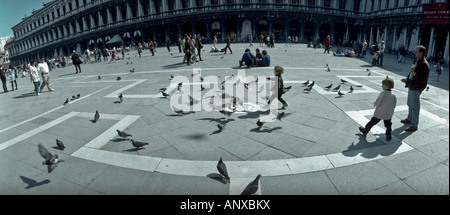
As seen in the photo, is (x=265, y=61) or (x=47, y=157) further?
(x=265, y=61)

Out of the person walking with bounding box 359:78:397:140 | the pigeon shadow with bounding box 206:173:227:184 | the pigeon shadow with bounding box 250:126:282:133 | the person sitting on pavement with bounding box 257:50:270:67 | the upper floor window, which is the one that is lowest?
the pigeon shadow with bounding box 206:173:227:184

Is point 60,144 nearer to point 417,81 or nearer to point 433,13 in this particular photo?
point 417,81

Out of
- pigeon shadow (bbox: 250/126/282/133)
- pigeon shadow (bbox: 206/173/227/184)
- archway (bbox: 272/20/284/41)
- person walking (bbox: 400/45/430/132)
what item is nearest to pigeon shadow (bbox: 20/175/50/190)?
pigeon shadow (bbox: 206/173/227/184)

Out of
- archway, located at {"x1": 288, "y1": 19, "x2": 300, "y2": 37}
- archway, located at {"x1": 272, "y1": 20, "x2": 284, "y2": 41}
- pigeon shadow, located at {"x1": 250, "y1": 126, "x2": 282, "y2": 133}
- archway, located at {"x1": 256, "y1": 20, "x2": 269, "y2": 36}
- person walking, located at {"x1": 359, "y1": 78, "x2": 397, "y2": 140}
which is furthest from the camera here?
archway, located at {"x1": 288, "y1": 19, "x2": 300, "y2": 37}

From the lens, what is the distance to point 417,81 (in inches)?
180

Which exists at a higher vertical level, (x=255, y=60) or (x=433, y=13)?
(x=433, y=13)

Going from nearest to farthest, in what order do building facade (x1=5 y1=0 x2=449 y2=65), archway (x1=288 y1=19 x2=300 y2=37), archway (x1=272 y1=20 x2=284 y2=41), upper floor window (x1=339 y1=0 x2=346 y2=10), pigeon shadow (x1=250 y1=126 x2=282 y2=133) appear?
pigeon shadow (x1=250 y1=126 x2=282 y2=133) → building facade (x1=5 y1=0 x2=449 y2=65) → archway (x1=272 y1=20 x2=284 y2=41) → archway (x1=288 y1=19 x2=300 y2=37) → upper floor window (x1=339 y1=0 x2=346 y2=10)

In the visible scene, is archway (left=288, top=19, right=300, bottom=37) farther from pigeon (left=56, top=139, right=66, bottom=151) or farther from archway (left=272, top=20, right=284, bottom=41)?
pigeon (left=56, top=139, right=66, bottom=151)

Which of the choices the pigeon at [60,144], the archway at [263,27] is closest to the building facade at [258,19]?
the archway at [263,27]

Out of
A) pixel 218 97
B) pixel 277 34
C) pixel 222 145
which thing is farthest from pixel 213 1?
pixel 222 145

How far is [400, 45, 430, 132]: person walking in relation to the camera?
4.40m

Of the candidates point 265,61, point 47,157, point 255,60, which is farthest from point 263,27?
point 47,157

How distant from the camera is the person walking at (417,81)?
4404 mm
